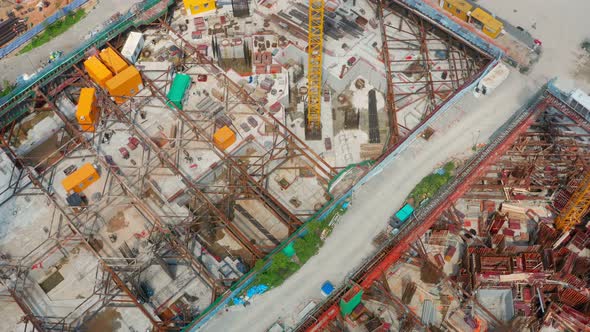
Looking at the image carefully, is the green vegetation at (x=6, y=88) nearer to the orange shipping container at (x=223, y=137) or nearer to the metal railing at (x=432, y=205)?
the orange shipping container at (x=223, y=137)

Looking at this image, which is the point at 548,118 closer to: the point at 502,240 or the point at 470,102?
the point at 470,102

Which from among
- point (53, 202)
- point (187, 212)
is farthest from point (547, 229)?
point (53, 202)

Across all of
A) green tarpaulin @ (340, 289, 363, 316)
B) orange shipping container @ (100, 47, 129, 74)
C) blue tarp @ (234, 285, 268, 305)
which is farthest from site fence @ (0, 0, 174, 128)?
green tarpaulin @ (340, 289, 363, 316)

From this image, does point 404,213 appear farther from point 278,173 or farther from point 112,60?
point 112,60

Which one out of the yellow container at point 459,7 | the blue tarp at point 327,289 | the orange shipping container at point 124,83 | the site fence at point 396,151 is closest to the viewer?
the blue tarp at point 327,289

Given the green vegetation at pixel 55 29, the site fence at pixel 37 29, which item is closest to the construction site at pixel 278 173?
the green vegetation at pixel 55 29

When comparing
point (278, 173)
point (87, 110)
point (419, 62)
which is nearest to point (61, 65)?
point (87, 110)
